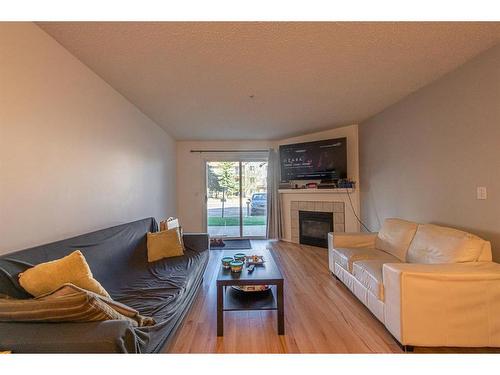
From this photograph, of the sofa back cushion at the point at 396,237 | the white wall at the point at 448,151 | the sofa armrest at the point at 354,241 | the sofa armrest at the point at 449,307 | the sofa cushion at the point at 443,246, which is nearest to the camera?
the sofa armrest at the point at 449,307

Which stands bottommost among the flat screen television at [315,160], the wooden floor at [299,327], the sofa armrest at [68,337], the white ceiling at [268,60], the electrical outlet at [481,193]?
the wooden floor at [299,327]

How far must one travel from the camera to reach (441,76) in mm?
2467

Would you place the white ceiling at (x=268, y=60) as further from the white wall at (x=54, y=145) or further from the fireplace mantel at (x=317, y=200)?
the fireplace mantel at (x=317, y=200)

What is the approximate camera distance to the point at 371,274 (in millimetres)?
2105

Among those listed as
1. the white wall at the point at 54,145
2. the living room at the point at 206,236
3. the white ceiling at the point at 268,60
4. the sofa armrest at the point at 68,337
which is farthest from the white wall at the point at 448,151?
the white wall at the point at 54,145

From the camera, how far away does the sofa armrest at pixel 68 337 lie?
0.88 meters

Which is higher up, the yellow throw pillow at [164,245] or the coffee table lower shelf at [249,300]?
the yellow throw pillow at [164,245]

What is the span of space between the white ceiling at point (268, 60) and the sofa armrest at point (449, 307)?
175 cm

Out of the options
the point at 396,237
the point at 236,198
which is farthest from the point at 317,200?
the point at 396,237

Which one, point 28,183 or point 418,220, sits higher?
point 28,183

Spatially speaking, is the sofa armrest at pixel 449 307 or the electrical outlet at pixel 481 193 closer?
the sofa armrest at pixel 449 307
